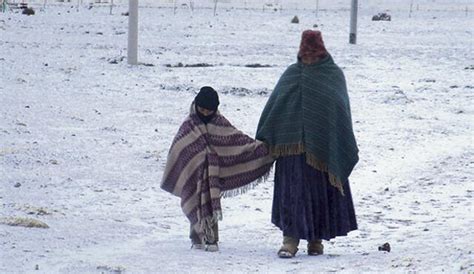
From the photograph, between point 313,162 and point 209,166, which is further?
point 209,166

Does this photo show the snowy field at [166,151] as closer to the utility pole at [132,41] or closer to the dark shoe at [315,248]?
the dark shoe at [315,248]

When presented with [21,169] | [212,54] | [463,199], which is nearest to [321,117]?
[463,199]

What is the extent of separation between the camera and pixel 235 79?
2316 cm

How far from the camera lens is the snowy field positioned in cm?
912

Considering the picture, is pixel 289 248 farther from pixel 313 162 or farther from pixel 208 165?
pixel 208 165

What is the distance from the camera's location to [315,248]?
9.48 metres

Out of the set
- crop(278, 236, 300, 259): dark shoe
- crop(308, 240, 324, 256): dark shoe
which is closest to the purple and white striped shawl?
crop(278, 236, 300, 259): dark shoe

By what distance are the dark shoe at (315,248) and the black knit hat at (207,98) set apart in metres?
1.32

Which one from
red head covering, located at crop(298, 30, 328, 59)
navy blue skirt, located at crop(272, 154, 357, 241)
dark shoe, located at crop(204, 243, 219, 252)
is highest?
red head covering, located at crop(298, 30, 328, 59)

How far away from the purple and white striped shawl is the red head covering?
0.83 m

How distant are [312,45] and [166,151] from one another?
588 centimetres

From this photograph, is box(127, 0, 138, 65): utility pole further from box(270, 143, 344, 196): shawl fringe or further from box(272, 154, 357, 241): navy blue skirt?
box(270, 143, 344, 196): shawl fringe

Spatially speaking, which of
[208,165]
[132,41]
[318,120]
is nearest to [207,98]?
[208,165]

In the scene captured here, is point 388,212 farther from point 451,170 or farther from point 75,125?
point 75,125
